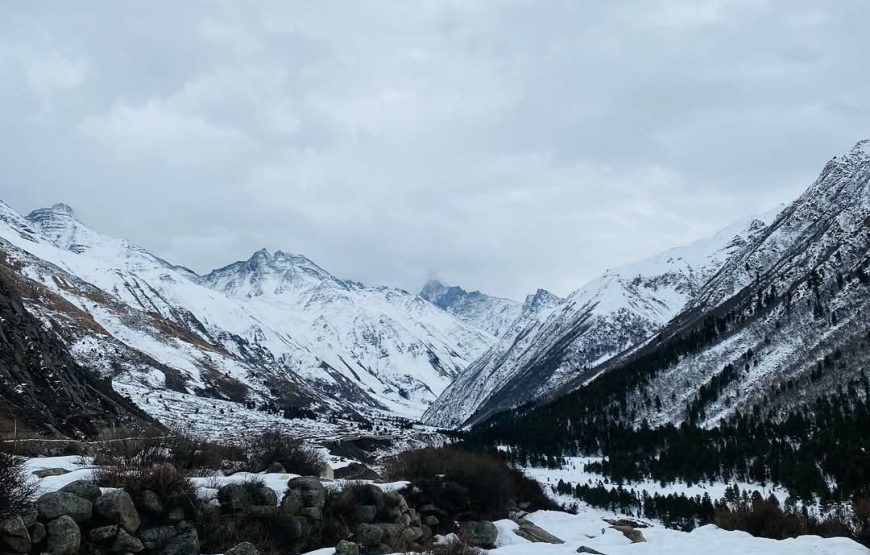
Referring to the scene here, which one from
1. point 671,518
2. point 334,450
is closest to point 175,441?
point 671,518

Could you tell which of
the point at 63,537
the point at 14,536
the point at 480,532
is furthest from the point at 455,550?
the point at 14,536

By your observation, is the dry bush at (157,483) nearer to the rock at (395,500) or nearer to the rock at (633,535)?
the rock at (395,500)

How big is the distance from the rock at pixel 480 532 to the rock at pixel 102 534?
50.1 ft

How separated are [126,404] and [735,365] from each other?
127 meters

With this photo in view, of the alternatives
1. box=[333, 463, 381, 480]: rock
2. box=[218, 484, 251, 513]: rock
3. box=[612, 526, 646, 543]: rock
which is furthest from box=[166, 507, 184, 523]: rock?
box=[612, 526, 646, 543]: rock

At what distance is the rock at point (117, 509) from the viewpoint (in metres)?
17.5

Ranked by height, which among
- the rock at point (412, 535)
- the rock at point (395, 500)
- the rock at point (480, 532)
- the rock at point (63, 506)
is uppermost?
the rock at point (63, 506)

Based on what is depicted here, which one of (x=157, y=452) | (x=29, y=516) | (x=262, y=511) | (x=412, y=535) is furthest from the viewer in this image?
(x=412, y=535)

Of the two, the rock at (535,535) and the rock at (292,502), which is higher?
the rock at (292,502)

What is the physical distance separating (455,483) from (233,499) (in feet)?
46.7

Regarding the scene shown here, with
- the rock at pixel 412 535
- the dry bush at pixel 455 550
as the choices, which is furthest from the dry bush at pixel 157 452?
the dry bush at pixel 455 550

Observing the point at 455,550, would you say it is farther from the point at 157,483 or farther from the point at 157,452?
the point at 157,452

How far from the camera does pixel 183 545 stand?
18625 millimetres

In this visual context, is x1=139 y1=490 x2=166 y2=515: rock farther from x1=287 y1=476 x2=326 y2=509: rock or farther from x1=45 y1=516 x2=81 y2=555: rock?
x1=287 y1=476 x2=326 y2=509: rock
